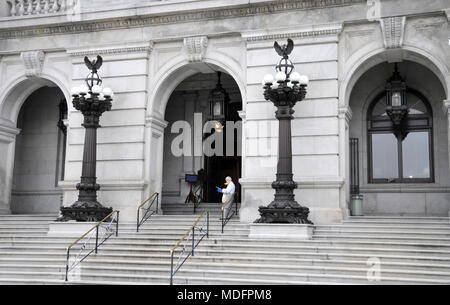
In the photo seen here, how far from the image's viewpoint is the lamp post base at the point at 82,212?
17.8 m

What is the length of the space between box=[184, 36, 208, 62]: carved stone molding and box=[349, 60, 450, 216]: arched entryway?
5.69 metres

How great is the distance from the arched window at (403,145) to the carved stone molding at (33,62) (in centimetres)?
1267

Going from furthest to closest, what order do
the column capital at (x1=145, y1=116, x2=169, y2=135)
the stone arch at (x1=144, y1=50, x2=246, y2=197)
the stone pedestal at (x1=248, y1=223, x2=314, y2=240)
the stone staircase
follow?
the column capital at (x1=145, y1=116, x2=169, y2=135), the stone arch at (x1=144, y1=50, x2=246, y2=197), the stone pedestal at (x1=248, y1=223, x2=314, y2=240), the stone staircase

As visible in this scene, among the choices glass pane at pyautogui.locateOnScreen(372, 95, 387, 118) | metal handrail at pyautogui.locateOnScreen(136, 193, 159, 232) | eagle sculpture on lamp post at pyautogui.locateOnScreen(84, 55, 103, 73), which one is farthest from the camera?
glass pane at pyautogui.locateOnScreen(372, 95, 387, 118)

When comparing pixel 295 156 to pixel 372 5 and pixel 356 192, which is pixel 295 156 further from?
pixel 372 5

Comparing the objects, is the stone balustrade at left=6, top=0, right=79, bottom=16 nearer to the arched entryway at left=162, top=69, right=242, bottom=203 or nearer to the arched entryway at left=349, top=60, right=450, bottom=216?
the arched entryway at left=162, top=69, right=242, bottom=203

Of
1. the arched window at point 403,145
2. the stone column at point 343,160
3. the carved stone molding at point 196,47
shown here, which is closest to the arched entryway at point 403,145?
the arched window at point 403,145

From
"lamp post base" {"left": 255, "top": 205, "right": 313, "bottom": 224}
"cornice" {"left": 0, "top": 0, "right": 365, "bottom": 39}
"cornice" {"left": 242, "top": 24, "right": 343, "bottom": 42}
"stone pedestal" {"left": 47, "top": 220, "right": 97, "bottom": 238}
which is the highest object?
"cornice" {"left": 0, "top": 0, "right": 365, "bottom": 39}

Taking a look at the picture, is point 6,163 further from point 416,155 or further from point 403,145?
point 416,155

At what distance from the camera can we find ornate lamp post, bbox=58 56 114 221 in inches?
704

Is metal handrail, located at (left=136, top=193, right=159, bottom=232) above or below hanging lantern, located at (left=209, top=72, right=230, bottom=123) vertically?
below

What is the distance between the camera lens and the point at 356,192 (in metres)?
19.9

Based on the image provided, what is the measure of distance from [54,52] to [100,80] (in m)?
3.58

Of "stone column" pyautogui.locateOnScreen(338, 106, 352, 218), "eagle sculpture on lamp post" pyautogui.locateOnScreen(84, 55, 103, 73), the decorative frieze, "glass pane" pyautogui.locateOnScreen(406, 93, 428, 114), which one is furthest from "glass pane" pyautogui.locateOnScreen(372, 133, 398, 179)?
"eagle sculpture on lamp post" pyautogui.locateOnScreen(84, 55, 103, 73)
